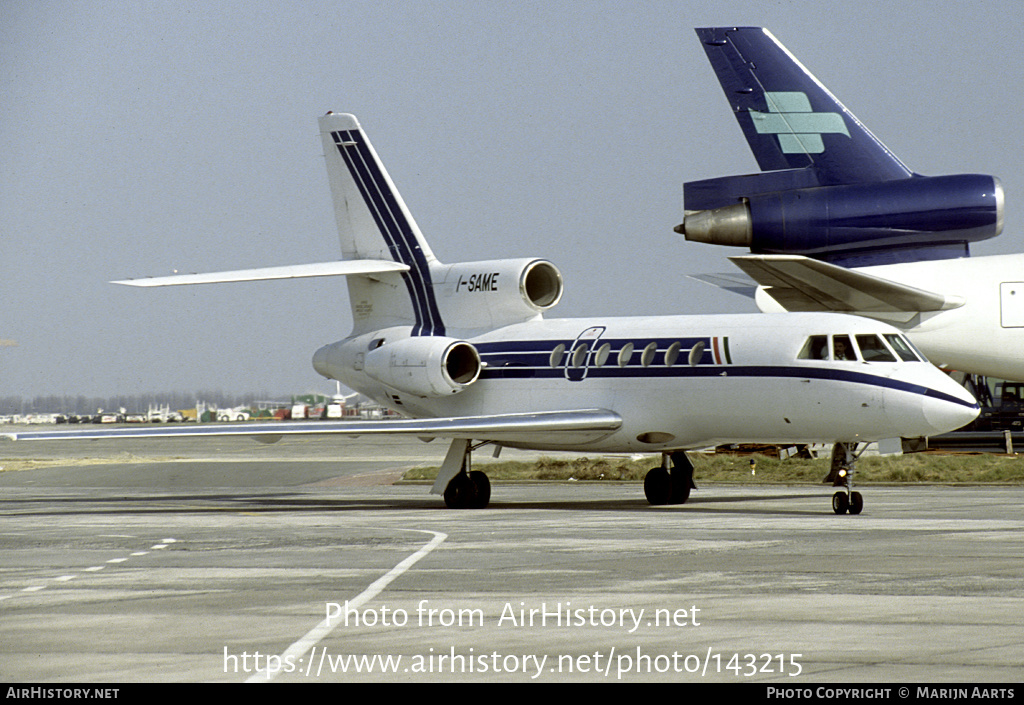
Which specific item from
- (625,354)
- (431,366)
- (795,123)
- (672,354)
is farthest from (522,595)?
(795,123)

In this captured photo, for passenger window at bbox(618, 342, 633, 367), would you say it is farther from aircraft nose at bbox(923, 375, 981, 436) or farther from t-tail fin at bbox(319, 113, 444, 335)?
aircraft nose at bbox(923, 375, 981, 436)

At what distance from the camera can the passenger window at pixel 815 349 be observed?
20328 mm

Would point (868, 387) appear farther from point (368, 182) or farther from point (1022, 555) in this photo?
point (368, 182)

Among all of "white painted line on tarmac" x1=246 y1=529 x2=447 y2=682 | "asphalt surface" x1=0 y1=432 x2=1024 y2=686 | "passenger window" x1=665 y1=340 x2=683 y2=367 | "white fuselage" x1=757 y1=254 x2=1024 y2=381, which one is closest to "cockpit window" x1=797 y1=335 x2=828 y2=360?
"passenger window" x1=665 y1=340 x2=683 y2=367

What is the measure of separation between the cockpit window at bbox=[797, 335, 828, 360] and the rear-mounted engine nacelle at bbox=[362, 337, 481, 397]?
6778mm

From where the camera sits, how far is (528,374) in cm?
2416

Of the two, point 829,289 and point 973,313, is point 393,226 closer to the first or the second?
point 829,289

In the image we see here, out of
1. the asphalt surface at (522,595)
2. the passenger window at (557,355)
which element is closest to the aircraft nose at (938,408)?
the asphalt surface at (522,595)

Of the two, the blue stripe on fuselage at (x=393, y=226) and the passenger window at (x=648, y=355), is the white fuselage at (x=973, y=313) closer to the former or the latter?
the passenger window at (x=648, y=355)

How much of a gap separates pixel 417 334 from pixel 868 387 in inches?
382

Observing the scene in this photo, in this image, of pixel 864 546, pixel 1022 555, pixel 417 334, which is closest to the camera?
pixel 1022 555

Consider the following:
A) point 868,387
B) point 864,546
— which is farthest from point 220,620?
point 868,387

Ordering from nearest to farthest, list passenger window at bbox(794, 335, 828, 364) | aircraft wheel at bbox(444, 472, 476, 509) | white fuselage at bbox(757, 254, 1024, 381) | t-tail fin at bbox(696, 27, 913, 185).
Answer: passenger window at bbox(794, 335, 828, 364)
t-tail fin at bbox(696, 27, 913, 185)
white fuselage at bbox(757, 254, 1024, 381)
aircraft wheel at bbox(444, 472, 476, 509)

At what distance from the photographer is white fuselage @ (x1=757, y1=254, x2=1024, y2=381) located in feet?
75.5
